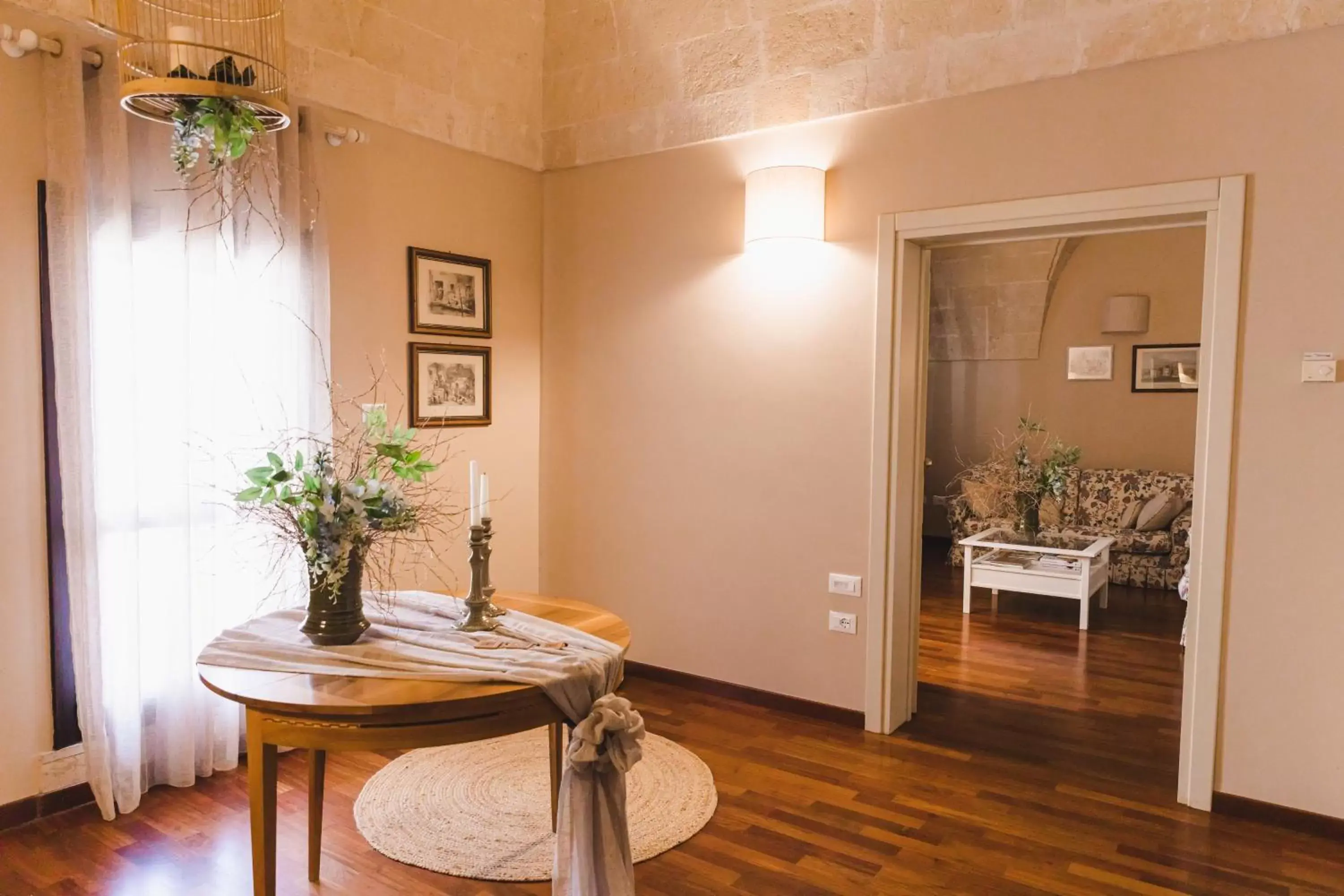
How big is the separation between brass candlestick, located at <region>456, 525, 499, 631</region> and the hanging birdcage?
1092 millimetres

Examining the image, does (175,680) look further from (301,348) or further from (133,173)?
(133,173)

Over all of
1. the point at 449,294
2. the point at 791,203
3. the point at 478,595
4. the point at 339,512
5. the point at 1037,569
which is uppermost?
the point at 791,203

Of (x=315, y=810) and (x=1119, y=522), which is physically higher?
(x=1119, y=522)

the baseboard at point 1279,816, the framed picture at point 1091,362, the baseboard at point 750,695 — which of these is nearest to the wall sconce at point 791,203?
the baseboard at point 750,695

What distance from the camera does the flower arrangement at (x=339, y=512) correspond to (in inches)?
80.1

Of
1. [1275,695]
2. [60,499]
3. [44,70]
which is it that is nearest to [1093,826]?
[1275,695]

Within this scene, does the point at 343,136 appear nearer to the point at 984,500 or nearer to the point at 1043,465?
the point at 1043,465

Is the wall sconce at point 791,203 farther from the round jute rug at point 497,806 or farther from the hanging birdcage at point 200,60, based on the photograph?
the round jute rug at point 497,806

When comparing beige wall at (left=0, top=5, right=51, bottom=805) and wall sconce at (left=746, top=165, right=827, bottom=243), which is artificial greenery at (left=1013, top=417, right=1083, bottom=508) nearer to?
wall sconce at (left=746, top=165, right=827, bottom=243)

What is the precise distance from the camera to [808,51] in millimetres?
3645

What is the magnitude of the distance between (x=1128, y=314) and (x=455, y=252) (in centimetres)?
572

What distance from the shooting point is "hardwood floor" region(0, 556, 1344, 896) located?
2.49 meters

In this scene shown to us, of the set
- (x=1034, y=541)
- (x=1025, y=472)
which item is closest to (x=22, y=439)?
(x=1034, y=541)

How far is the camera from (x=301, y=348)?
3.37 metres
